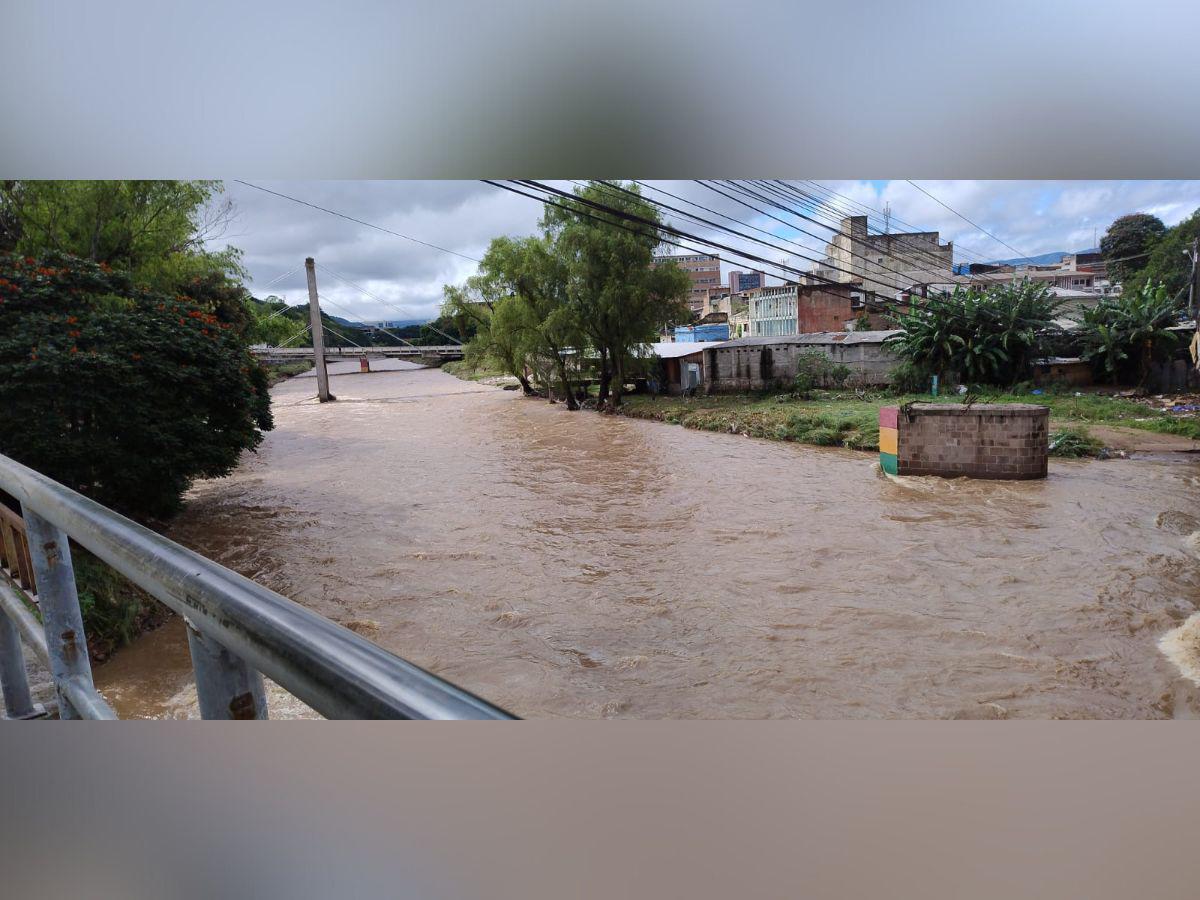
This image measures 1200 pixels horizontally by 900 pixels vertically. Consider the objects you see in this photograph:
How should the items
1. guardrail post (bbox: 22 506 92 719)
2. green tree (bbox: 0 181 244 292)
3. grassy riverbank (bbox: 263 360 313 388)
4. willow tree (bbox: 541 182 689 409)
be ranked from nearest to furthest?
guardrail post (bbox: 22 506 92 719) < green tree (bbox: 0 181 244 292) < willow tree (bbox: 541 182 689 409) < grassy riverbank (bbox: 263 360 313 388)

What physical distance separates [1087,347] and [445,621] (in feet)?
9.25

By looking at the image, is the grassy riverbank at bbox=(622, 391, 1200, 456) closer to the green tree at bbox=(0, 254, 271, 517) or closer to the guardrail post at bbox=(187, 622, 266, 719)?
the green tree at bbox=(0, 254, 271, 517)

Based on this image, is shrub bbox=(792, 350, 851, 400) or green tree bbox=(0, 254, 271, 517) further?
shrub bbox=(792, 350, 851, 400)

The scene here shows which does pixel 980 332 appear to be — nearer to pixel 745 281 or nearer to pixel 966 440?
pixel 966 440

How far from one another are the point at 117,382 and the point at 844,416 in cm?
282

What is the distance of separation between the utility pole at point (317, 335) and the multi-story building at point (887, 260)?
1987mm

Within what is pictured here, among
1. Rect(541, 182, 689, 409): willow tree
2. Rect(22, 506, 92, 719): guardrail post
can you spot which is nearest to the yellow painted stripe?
Rect(541, 182, 689, 409): willow tree

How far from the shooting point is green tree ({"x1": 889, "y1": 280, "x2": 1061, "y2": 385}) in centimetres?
310

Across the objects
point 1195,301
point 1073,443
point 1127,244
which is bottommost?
point 1073,443

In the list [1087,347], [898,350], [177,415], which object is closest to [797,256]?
A: [898,350]

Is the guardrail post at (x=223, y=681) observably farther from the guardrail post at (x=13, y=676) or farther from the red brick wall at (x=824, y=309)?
the red brick wall at (x=824, y=309)

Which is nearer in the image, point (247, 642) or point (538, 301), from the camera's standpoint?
point (247, 642)

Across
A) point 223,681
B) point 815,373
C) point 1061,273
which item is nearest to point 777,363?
point 815,373

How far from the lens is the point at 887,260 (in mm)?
3070
